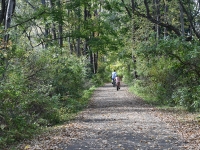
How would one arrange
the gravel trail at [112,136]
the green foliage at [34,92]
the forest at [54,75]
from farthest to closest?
the forest at [54,75]
the green foliage at [34,92]
the gravel trail at [112,136]

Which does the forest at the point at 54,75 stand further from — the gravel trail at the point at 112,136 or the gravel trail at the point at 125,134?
the gravel trail at the point at 125,134

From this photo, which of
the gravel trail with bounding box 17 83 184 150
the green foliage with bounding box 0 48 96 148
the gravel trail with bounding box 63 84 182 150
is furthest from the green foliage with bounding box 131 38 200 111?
the green foliage with bounding box 0 48 96 148

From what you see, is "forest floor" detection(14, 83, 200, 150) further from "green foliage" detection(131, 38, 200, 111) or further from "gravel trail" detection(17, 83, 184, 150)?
"green foliage" detection(131, 38, 200, 111)

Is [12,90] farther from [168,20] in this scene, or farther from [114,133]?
[168,20]

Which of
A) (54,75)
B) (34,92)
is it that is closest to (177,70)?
(54,75)

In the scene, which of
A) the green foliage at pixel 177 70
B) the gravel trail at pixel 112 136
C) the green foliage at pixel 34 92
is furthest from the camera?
the green foliage at pixel 177 70

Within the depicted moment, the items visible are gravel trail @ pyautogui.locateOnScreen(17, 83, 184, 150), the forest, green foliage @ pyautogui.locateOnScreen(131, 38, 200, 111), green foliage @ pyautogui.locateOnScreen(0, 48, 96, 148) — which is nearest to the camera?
gravel trail @ pyautogui.locateOnScreen(17, 83, 184, 150)

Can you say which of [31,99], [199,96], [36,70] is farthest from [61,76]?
[199,96]

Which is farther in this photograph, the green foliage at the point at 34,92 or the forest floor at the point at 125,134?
the green foliage at the point at 34,92

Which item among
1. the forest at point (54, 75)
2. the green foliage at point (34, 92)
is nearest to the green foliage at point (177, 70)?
the forest at point (54, 75)

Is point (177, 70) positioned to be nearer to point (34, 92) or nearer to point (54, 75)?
point (54, 75)

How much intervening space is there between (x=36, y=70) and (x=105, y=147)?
A: 254 inches

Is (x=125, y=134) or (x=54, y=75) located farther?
(x=54, y=75)

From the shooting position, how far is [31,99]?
37.1 ft
